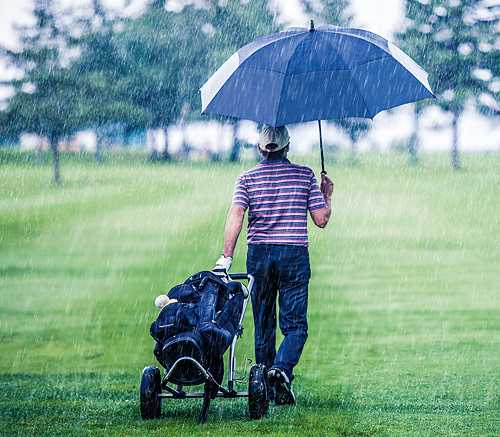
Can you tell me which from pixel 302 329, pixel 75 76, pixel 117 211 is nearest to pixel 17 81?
pixel 75 76

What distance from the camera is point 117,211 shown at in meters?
29.4

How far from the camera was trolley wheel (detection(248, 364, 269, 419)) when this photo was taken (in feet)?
15.7

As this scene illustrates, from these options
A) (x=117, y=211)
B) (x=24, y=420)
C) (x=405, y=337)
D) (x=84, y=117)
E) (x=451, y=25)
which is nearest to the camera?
(x=24, y=420)

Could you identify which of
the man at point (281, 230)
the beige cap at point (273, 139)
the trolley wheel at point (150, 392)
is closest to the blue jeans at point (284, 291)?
the man at point (281, 230)

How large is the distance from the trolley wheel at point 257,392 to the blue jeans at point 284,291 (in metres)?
0.31

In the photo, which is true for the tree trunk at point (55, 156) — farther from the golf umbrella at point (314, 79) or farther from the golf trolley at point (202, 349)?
the golf trolley at point (202, 349)

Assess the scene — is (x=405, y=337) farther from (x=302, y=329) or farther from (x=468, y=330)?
(x=302, y=329)

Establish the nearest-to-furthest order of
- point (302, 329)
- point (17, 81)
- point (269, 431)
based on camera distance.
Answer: point (269, 431) < point (302, 329) < point (17, 81)

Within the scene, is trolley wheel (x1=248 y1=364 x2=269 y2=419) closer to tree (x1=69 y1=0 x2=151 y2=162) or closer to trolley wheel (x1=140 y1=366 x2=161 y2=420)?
trolley wheel (x1=140 y1=366 x2=161 y2=420)

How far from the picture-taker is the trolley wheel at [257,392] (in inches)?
188

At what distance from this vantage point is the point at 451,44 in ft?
145

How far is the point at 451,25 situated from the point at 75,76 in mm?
20991

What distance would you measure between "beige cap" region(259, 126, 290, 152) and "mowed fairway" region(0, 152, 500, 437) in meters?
1.75

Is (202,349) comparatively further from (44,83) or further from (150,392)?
(44,83)
